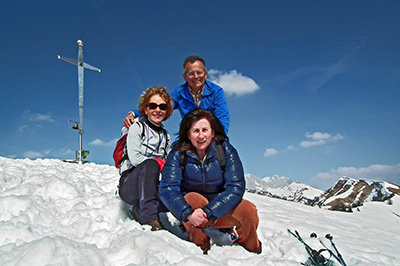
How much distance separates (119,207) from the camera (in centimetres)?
384

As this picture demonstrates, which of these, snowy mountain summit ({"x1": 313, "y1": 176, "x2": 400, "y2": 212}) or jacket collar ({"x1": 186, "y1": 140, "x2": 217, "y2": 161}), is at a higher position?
jacket collar ({"x1": 186, "y1": 140, "x2": 217, "y2": 161})

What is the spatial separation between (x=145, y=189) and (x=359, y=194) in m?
9.23

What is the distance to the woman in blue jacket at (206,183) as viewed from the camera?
2738mm

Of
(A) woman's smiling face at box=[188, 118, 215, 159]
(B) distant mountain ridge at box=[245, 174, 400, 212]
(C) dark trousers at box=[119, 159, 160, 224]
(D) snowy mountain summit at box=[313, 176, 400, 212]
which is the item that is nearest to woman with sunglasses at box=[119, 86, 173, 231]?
(C) dark trousers at box=[119, 159, 160, 224]

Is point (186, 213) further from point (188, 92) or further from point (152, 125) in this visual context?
point (188, 92)

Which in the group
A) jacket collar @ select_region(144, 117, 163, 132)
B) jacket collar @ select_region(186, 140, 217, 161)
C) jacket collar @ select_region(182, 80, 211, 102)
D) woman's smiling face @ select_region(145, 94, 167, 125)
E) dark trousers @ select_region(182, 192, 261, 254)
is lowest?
dark trousers @ select_region(182, 192, 261, 254)

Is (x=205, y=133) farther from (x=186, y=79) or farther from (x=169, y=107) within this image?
(x=186, y=79)

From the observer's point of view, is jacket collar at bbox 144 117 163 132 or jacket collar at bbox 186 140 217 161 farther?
jacket collar at bbox 144 117 163 132

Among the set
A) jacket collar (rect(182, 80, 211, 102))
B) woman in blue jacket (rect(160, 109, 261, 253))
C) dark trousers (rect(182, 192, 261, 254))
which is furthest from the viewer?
jacket collar (rect(182, 80, 211, 102))

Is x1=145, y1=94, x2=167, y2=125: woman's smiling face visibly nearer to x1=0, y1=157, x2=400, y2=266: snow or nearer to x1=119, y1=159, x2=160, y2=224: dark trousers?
x1=119, y1=159, x2=160, y2=224: dark trousers

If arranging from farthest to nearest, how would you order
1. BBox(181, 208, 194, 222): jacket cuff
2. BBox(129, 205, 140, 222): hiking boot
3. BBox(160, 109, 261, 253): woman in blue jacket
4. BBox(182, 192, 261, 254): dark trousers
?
1. BBox(129, 205, 140, 222): hiking boot
2. BBox(182, 192, 261, 254): dark trousers
3. BBox(160, 109, 261, 253): woman in blue jacket
4. BBox(181, 208, 194, 222): jacket cuff

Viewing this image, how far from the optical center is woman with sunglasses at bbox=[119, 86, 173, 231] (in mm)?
Answer: 3121

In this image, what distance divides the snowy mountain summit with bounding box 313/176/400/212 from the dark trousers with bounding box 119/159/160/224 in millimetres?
7496

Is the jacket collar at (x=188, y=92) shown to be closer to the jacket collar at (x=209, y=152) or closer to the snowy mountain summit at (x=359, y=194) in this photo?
the jacket collar at (x=209, y=152)
